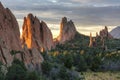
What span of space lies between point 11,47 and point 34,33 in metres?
51.2

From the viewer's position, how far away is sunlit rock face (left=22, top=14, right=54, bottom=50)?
108 m

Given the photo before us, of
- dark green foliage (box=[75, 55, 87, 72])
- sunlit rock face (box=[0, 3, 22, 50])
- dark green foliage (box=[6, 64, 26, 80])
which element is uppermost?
sunlit rock face (box=[0, 3, 22, 50])

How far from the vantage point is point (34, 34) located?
372 feet

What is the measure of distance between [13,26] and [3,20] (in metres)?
5.62

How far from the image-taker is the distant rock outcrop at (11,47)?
166 feet

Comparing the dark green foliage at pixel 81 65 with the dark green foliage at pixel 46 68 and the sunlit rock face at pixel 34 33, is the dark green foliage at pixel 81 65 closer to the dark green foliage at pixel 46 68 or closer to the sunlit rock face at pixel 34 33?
the sunlit rock face at pixel 34 33

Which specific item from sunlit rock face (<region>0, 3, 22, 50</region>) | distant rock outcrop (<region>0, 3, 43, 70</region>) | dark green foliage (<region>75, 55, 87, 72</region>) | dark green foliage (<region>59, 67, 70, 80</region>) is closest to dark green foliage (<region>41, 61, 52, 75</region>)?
distant rock outcrop (<region>0, 3, 43, 70</region>)

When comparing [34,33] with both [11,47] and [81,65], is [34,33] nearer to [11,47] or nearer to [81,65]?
[81,65]

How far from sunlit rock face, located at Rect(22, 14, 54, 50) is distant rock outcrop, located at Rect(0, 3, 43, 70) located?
35892 millimetres

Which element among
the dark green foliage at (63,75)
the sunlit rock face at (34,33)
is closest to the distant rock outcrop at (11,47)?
the dark green foliage at (63,75)

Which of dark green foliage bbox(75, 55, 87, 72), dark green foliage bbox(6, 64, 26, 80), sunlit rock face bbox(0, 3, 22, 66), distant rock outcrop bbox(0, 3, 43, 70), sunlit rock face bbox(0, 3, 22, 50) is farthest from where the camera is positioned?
dark green foliage bbox(75, 55, 87, 72)

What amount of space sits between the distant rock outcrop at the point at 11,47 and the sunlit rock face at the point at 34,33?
1413 inches

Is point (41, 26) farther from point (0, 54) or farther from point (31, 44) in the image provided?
point (0, 54)

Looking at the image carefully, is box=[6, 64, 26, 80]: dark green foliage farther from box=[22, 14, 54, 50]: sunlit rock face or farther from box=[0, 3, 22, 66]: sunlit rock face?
box=[22, 14, 54, 50]: sunlit rock face
